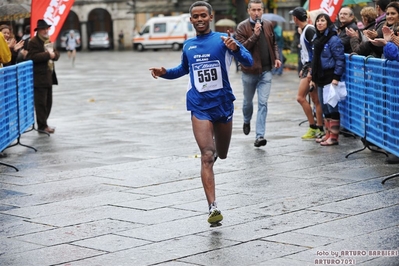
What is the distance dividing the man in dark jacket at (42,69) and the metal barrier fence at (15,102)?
20cm

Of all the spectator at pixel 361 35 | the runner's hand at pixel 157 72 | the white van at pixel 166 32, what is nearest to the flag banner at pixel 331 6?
the spectator at pixel 361 35

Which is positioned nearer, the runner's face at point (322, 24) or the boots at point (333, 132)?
the runner's face at point (322, 24)

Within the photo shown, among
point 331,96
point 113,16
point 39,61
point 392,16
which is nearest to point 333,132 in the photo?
point 331,96

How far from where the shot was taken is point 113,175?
1037cm

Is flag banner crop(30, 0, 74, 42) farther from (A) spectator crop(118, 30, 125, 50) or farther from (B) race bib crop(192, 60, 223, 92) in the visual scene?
(A) spectator crop(118, 30, 125, 50)

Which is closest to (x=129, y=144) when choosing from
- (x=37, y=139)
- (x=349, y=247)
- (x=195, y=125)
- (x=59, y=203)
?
(x=37, y=139)

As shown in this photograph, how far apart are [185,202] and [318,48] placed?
442cm

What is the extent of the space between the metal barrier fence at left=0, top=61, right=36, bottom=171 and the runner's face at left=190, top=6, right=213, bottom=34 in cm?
409

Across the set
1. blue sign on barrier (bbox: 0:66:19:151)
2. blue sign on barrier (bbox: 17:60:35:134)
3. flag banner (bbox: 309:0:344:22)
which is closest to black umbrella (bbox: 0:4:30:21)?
blue sign on barrier (bbox: 17:60:35:134)

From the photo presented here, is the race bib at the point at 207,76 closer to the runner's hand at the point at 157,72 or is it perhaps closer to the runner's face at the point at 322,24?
the runner's hand at the point at 157,72

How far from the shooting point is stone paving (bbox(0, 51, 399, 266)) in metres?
6.55

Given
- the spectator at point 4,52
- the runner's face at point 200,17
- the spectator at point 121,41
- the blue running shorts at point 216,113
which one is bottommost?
the spectator at point 121,41

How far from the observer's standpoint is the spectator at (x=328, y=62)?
12.1 meters

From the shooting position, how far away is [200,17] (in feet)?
25.3
